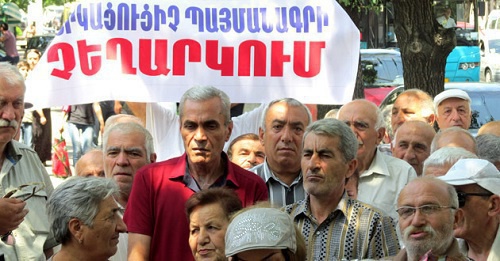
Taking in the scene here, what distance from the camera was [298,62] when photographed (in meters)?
9.20

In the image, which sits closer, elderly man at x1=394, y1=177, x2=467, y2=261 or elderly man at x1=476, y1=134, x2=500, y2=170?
elderly man at x1=394, y1=177, x2=467, y2=261

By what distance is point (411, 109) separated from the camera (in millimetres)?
9602

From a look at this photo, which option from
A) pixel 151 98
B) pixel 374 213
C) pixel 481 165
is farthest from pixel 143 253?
pixel 151 98

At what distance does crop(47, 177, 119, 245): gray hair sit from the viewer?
5727 mm

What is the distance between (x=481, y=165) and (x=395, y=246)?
631 mm

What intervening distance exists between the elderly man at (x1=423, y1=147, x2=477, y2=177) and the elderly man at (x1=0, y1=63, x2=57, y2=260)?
220 cm

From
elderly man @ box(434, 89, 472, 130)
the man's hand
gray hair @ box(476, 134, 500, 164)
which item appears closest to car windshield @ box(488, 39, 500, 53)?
elderly man @ box(434, 89, 472, 130)

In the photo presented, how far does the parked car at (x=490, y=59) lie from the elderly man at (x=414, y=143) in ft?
92.4

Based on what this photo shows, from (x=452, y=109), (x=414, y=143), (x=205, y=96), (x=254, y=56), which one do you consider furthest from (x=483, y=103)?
(x=205, y=96)

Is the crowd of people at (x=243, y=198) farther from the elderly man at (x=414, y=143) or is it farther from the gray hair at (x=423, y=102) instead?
the gray hair at (x=423, y=102)

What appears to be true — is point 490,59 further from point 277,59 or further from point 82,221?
point 82,221

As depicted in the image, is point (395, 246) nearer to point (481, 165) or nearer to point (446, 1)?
point (481, 165)

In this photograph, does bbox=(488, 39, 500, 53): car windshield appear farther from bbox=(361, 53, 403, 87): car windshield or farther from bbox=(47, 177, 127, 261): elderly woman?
bbox=(47, 177, 127, 261): elderly woman

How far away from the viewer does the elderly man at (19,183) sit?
634 cm
